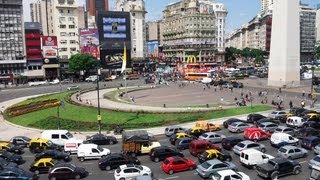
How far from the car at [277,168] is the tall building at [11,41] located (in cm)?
10351

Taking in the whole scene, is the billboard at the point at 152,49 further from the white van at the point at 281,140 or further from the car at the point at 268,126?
the white van at the point at 281,140

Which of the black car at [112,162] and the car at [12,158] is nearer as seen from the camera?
the black car at [112,162]

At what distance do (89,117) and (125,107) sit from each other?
6402 millimetres

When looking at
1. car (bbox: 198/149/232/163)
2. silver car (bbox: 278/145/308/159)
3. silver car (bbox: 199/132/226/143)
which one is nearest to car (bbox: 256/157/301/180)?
silver car (bbox: 278/145/308/159)

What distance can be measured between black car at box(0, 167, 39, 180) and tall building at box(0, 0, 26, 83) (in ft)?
312

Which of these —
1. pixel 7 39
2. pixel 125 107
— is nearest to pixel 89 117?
pixel 125 107

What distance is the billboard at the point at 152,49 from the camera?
17712 centimetres

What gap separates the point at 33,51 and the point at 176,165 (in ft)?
333

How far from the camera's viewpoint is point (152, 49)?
179 meters

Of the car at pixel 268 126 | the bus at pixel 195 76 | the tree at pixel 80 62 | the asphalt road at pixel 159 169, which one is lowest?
the asphalt road at pixel 159 169

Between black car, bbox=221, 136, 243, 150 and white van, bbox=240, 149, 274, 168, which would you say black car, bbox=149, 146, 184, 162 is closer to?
black car, bbox=221, 136, 243, 150

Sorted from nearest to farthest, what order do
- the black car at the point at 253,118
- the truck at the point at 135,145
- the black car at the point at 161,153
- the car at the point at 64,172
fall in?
the car at the point at 64,172 < the black car at the point at 161,153 < the truck at the point at 135,145 < the black car at the point at 253,118

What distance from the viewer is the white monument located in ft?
257

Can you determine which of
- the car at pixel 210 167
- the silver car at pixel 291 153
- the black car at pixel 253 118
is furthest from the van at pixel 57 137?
the black car at pixel 253 118
